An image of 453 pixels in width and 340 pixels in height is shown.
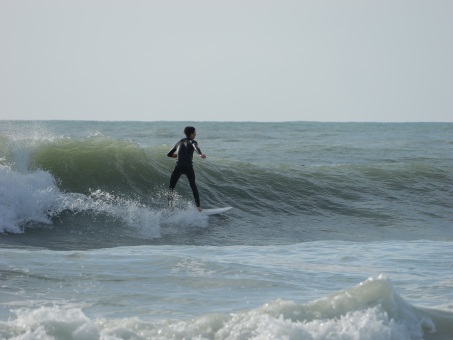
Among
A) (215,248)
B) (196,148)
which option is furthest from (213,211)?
(215,248)

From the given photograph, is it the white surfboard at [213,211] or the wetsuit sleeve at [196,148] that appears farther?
the white surfboard at [213,211]

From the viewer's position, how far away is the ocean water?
22.5ft

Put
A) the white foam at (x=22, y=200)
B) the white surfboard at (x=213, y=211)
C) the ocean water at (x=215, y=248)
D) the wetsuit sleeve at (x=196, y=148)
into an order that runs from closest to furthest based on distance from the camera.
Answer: the ocean water at (x=215, y=248) → the white foam at (x=22, y=200) → the wetsuit sleeve at (x=196, y=148) → the white surfboard at (x=213, y=211)

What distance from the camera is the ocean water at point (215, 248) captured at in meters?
6.85

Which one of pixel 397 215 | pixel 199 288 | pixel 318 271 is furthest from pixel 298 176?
pixel 199 288

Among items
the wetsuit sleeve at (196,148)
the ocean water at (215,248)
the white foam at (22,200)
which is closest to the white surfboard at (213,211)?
the ocean water at (215,248)

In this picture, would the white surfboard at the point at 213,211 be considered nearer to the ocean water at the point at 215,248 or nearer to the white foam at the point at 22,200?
the ocean water at the point at 215,248

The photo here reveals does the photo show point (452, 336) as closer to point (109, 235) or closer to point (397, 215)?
point (109, 235)

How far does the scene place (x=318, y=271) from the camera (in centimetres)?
945

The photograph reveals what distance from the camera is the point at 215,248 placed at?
11633mm

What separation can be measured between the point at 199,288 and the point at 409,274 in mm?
2542

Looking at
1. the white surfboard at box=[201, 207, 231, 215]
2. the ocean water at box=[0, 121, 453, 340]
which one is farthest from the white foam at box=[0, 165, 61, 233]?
the white surfboard at box=[201, 207, 231, 215]

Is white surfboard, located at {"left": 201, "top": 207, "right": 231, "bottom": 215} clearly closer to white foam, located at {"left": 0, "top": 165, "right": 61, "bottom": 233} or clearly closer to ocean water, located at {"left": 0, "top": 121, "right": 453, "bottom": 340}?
ocean water, located at {"left": 0, "top": 121, "right": 453, "bottom": 340}

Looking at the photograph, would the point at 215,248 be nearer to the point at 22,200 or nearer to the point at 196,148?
the point at 196,148
